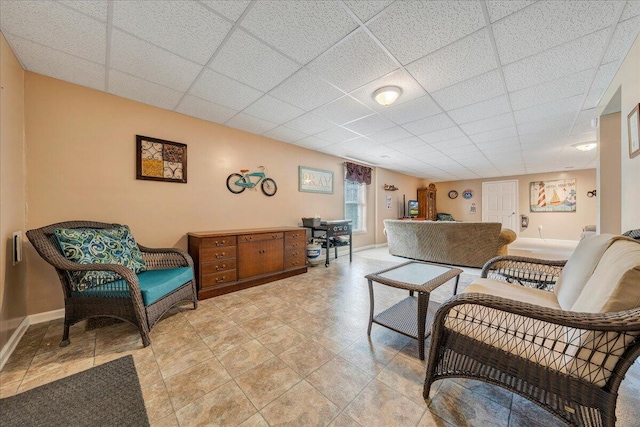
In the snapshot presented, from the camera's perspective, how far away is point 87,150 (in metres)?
2.37

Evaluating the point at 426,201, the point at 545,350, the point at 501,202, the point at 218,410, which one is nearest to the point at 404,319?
the point at 545,350

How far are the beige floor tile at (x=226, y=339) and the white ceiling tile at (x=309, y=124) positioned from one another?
260cm

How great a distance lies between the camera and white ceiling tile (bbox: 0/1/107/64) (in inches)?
56.7

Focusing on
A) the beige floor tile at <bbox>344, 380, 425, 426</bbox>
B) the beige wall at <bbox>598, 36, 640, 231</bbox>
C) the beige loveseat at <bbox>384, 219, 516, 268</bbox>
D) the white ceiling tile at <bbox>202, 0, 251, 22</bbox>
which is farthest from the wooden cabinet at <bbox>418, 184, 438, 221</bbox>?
the white ceiling tile at <bbox>202, 0, 251, 22</bbox>

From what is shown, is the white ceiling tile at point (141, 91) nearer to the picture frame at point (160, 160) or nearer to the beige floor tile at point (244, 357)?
the picture frame at point (160, 160)

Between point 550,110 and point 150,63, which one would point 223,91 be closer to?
point 150,63

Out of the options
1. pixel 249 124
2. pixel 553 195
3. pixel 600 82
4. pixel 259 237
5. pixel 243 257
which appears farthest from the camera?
pixel 553 195

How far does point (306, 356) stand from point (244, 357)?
1.46 ft

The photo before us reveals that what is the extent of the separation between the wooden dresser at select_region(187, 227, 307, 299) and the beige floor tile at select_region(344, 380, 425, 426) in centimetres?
213

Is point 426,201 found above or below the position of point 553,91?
below

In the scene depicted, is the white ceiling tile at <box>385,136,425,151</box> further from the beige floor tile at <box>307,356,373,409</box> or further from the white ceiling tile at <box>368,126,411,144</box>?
the beige floor tile at <box>307,356,373,409</box>

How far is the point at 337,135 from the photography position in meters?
3.80

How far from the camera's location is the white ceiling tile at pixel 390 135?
11.7 ft

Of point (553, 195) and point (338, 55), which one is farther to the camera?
point (553, 195)
